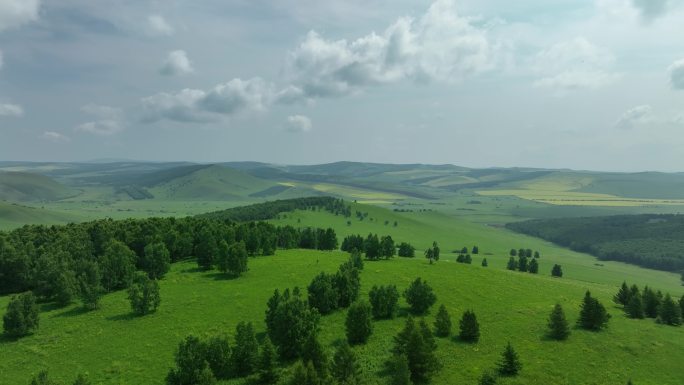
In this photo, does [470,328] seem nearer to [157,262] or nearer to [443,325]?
[443,325]

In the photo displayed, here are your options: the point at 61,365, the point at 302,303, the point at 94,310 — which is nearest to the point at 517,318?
the point at 302,303

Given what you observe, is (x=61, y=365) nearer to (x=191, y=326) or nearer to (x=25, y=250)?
(x=191, y=326)

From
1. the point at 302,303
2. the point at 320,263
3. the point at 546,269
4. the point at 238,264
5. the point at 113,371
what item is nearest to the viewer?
the point at 113,371

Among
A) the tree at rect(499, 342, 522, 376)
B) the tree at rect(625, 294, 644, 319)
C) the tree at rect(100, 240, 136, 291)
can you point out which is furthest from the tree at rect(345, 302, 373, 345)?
the tree at rect(100, 240, 136, 291)

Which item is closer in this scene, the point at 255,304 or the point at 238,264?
the point at 255,304

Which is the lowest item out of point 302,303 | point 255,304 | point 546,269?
point 546,269

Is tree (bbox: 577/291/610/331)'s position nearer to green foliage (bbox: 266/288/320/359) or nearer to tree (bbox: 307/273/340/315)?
tree (bbox: 307/273/340/315)
